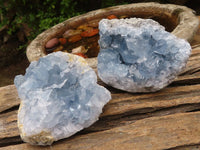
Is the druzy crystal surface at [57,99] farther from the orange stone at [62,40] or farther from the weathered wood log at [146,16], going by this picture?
the orange stone at [62,40]

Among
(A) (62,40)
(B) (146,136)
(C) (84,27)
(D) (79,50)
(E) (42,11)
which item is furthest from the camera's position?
(E) (42,11)

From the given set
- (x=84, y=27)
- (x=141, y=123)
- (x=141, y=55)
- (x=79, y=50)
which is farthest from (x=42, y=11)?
(x=141, y=123)

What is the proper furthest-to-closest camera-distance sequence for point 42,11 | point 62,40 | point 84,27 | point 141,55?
point 42,11 → point 84,27 → point 62,40 → point 141,55

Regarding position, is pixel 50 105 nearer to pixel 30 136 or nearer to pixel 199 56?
pixel 30 136

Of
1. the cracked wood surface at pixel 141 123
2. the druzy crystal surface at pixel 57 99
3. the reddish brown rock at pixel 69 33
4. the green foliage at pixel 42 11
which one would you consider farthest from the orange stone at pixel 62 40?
the druzy crystal surface at pixel 57 99

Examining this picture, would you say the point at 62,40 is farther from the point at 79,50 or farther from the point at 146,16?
the point at 146,16

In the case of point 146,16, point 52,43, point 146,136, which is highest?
point 146,16

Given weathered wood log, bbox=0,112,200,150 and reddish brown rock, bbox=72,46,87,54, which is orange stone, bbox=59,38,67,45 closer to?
reddish brown rock, bbox=72,46,87,54
